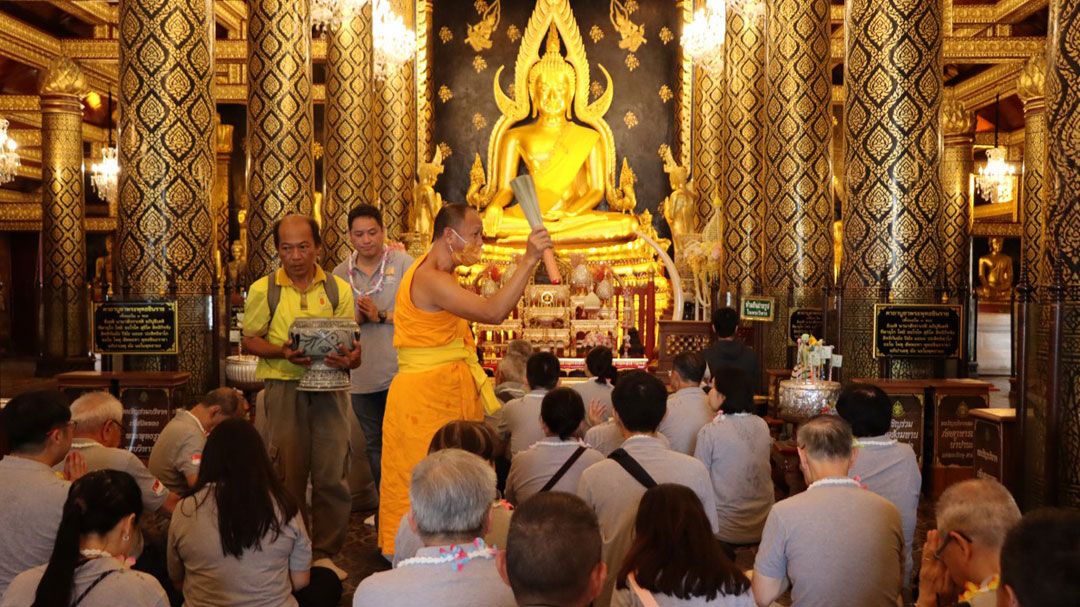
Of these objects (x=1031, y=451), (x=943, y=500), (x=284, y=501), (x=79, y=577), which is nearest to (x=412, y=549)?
(x=284, y=501)

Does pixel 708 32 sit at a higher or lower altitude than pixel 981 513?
higher

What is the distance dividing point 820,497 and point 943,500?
509 mm

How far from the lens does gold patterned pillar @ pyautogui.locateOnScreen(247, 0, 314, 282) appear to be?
1026 centimetres

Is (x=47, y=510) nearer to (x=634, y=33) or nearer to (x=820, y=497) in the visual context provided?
(x=820, y=497)

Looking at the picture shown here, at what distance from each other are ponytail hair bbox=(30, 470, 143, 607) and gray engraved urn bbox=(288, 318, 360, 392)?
199cm

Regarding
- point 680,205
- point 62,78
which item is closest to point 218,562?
point 680,205

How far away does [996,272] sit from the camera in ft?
70.0

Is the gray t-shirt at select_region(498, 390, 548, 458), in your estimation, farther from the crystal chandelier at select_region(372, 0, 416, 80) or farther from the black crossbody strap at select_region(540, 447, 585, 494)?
the crystal chandelier at select_region(372, 0, 416, 80)

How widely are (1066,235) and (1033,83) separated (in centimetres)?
1094

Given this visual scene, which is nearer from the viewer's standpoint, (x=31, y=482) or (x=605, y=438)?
(x=31, y=482)

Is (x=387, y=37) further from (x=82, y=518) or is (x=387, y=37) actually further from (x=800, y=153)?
(x=82, y=518)

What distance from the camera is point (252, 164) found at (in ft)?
33.9

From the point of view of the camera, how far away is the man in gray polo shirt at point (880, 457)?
164 inches

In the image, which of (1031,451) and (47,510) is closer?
(47,510)
